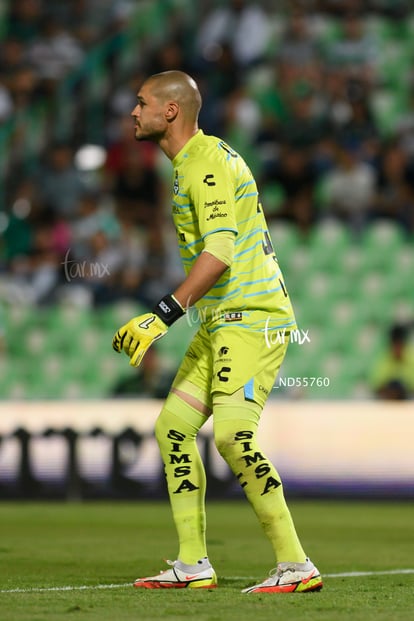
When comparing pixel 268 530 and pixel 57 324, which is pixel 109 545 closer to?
pixel 268 530

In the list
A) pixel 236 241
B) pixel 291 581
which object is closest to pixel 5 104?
pixel 236 241

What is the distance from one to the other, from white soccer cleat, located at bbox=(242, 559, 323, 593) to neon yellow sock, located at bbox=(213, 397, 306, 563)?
0.11 feet

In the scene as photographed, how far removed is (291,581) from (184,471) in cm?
67

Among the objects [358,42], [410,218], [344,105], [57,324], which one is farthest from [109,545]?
[358,42]

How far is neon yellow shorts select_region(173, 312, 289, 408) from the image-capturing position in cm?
534

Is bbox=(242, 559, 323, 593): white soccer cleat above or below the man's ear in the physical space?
below

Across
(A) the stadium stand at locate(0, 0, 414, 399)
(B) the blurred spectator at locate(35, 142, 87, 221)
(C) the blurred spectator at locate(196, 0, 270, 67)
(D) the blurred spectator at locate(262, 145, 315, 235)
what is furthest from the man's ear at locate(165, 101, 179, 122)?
(C) the blurred spectator at locate(196, 0, 270, 67)

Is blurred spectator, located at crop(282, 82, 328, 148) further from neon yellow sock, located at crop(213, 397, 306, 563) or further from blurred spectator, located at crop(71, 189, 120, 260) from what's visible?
neon yellow sock, located at crop(213, 397, 306, 563)

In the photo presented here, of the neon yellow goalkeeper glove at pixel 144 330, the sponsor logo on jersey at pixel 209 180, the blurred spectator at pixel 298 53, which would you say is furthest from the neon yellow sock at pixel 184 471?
→ the blurred spectator at pixel 298 53

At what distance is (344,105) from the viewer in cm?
1458

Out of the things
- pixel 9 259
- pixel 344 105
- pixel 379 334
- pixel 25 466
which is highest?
pixel 344 105

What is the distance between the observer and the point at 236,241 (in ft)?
17.9

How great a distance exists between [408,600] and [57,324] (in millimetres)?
8024

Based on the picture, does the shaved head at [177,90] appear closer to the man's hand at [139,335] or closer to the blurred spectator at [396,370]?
the man's hand at [139,335]
